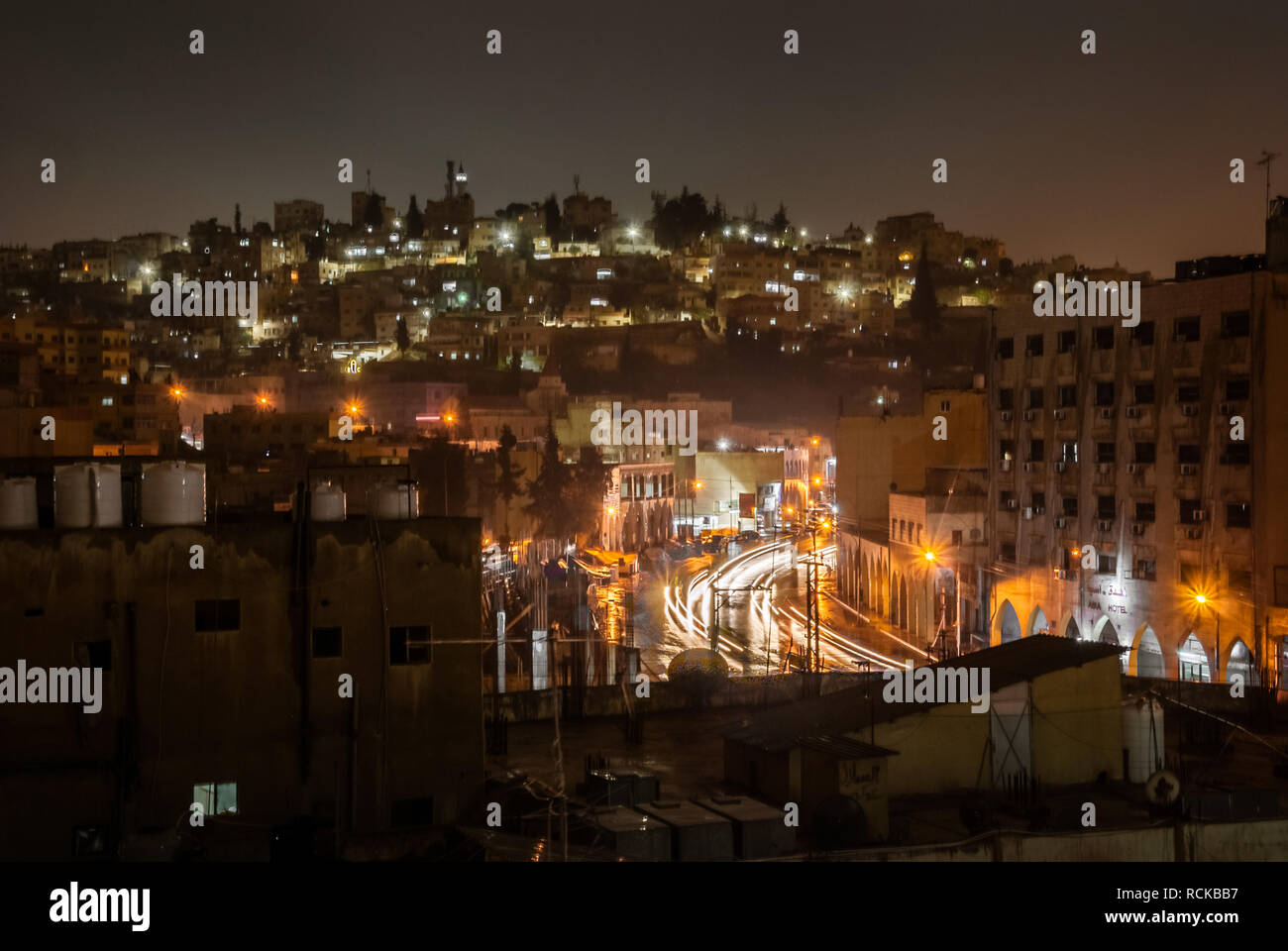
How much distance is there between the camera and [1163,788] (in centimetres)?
1100

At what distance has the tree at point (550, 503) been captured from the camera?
45.6 meters

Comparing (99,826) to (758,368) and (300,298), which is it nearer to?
(758,368)

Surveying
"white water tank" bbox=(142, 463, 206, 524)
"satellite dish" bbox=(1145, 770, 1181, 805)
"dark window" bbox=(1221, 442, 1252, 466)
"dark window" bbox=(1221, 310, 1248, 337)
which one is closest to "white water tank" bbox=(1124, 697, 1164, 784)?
"satellite dish" bbox=(1145, 770, 1181, 805)

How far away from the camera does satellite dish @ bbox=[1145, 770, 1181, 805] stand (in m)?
11.0

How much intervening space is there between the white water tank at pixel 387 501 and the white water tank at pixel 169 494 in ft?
4.39

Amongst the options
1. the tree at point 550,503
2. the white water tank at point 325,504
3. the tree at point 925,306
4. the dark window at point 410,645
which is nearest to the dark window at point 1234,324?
the dark window at point 410,645

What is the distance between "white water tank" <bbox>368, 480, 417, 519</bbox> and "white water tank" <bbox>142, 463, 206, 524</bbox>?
134 cm

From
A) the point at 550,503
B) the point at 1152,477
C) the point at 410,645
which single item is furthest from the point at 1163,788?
the point at 550,503

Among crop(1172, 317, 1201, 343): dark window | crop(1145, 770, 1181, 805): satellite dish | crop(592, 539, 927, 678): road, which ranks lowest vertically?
crop(592, 539, 927, 678): road

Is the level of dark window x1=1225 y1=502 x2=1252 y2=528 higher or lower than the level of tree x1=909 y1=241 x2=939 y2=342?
lower

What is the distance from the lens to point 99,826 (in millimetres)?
8750

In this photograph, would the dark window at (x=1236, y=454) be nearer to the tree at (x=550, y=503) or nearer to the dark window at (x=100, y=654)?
the dark window at (x=100, y=654)

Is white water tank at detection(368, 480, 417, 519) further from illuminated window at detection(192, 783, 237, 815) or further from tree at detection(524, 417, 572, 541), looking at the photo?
tree at detection(524, 417, 572, 541)
